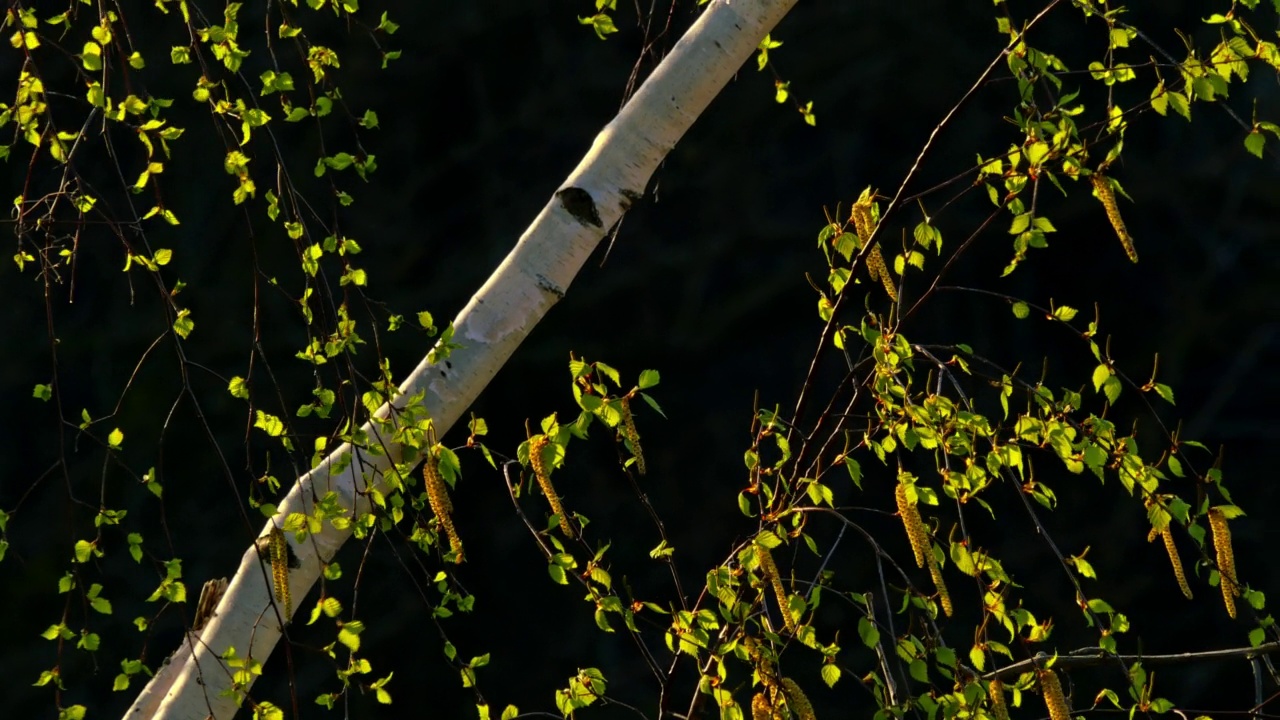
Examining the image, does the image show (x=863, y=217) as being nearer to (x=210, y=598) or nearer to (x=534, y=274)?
(x=534, y=274)

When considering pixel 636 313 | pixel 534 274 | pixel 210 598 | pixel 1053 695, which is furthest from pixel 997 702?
pixel 636 313

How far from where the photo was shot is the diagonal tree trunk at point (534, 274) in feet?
5.37

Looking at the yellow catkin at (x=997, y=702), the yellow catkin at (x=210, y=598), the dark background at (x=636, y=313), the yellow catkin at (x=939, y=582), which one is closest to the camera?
the yellow catkin at (x=939, y=582)

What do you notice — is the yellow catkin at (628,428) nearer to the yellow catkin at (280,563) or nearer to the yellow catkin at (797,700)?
the yellow catkin at (797,700)

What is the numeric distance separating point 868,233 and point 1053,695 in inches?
21.7

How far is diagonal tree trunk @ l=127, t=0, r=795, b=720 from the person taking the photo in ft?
5.37

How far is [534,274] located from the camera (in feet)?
5.40

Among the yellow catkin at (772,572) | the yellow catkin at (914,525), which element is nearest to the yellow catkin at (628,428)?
the yellow catkin at (772,572)

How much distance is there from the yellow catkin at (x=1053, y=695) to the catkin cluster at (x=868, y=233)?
44 cm

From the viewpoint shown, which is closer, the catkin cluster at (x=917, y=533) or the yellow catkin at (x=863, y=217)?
the catkin cluster at (x=917, y=533)

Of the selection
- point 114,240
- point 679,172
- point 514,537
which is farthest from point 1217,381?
point 114,240

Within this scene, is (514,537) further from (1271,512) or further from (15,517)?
(1271,512)

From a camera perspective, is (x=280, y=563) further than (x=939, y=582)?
Yes

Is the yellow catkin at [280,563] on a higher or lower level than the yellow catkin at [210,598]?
higher
